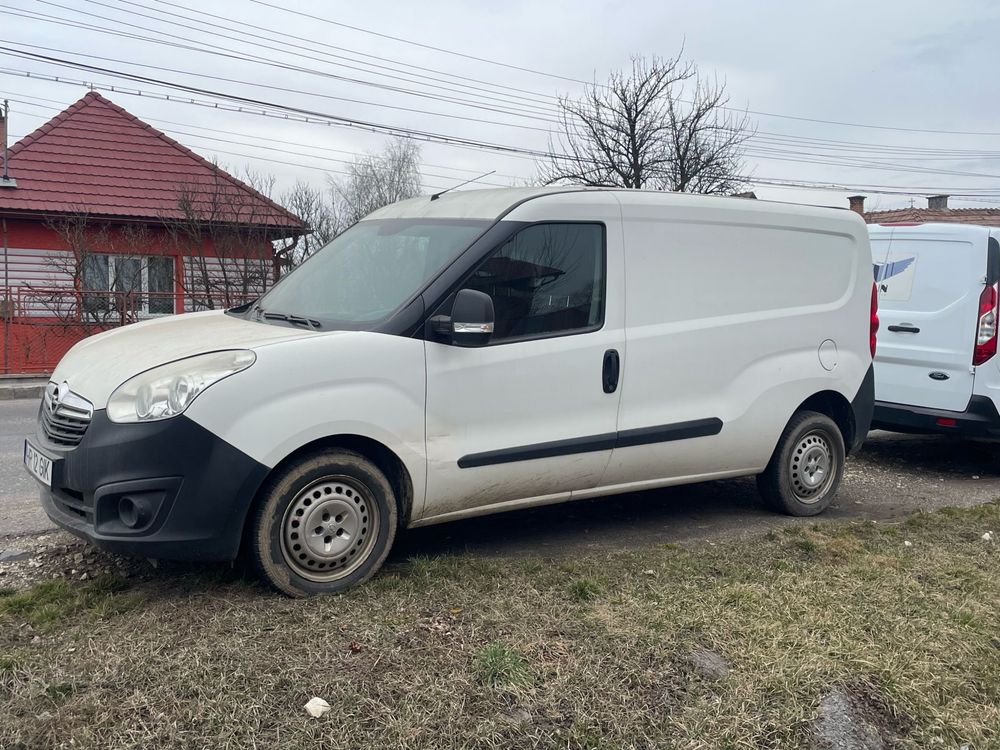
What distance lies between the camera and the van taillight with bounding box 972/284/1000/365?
23.3ft

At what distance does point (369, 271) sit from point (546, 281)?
91cm

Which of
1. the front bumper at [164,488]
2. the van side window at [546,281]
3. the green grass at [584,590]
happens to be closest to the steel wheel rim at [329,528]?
the front bumper at [164,488]

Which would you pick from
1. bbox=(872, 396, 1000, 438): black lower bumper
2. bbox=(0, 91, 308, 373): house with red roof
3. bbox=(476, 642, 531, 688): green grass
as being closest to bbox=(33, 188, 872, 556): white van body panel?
bbox=(476, 642, 531, 688): green grass

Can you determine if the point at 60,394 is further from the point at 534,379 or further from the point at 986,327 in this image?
the point at 986,327

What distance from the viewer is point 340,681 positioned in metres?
3.09

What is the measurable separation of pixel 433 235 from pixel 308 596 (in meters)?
1.90

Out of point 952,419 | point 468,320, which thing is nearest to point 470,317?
point 468,320

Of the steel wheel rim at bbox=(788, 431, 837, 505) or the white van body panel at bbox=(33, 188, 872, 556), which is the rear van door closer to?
the white van body panel at bbox=(33, 188, 872, 556)

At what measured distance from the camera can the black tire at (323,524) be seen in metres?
3.83

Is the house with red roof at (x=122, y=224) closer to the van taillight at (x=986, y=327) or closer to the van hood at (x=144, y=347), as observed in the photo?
the van hood at (x=144, y=347)

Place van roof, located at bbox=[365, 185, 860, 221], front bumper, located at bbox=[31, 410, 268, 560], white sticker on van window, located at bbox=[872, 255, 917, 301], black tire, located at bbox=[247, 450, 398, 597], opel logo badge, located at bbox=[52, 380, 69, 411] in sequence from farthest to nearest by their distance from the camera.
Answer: white sticker on van window, located at bbox=[872, 255, 917, 301]
van roof, located at bbox=[365, 185, 860, 221]
opel logo badge, located at bbox=[52, 380, 69, 411]
black tire, located at bbox=[247, 450, 398, 597]
front bumper, located at bbox=[31, 410, 268, 560]

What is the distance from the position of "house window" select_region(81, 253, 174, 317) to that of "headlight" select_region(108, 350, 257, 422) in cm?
1409

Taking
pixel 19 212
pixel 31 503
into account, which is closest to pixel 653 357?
pixel 31 503

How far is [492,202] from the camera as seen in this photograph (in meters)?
4.80
